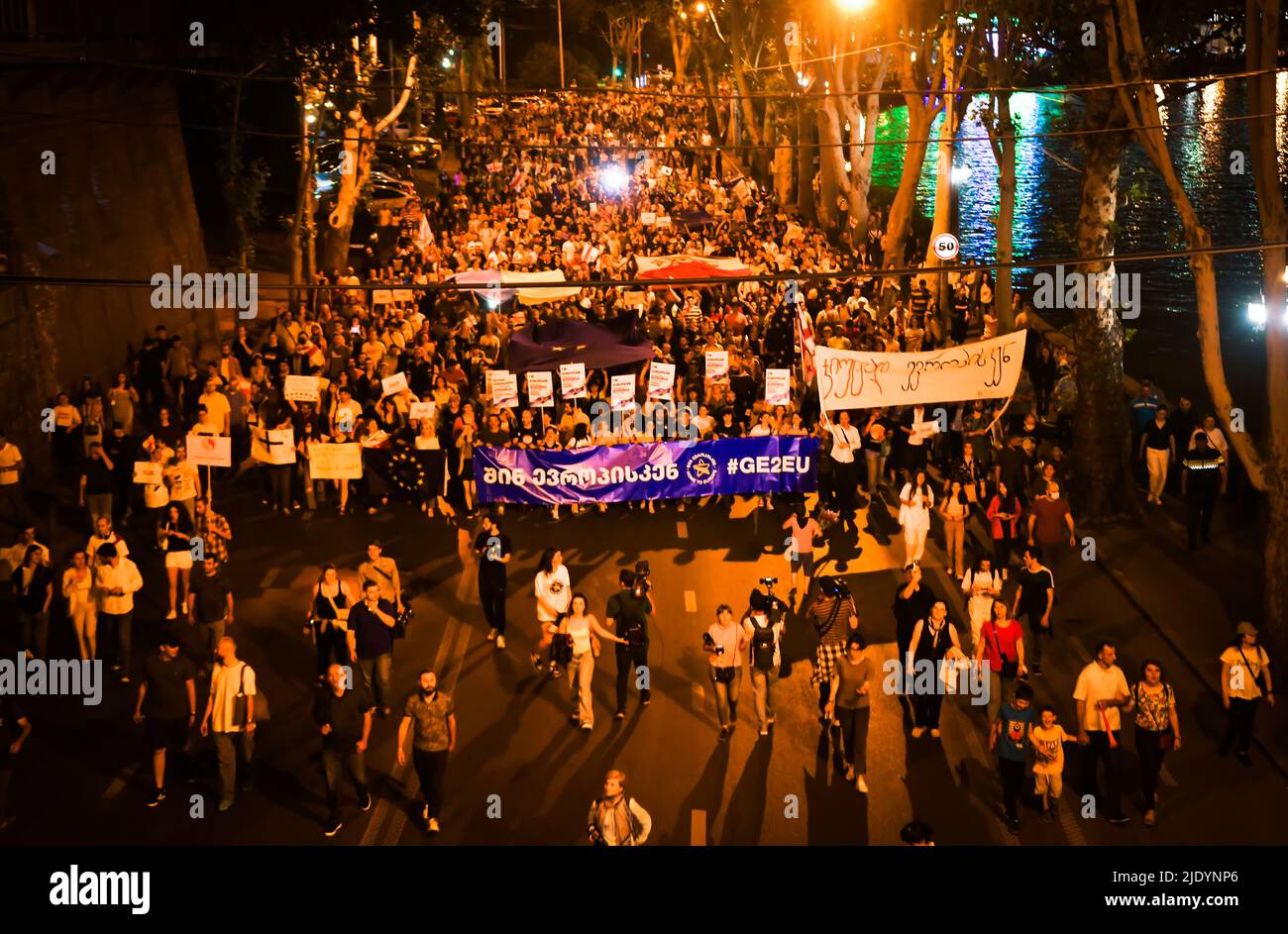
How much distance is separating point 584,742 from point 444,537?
237 inches

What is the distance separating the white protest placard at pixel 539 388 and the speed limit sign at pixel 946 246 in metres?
8.83

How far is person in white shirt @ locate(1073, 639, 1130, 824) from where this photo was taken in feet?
36.6

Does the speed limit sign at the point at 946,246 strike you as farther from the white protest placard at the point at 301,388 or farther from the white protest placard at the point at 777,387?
the white protest placard at the point at 301,388

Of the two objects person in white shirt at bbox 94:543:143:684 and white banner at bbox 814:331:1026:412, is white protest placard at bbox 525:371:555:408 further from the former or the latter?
person in white shirt at bbox 94:543:143:684

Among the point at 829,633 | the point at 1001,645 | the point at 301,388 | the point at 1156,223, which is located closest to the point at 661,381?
the point at 301,388

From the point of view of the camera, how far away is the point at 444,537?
1803 cm

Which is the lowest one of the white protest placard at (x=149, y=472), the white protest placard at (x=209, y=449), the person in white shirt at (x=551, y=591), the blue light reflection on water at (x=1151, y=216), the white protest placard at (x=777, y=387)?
the person in white shirt at (x=551, y=591)

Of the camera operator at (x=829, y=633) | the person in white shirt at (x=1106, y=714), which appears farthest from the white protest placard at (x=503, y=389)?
the person in white shirt at (x=1106, y=714)

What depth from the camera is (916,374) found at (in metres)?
17.6

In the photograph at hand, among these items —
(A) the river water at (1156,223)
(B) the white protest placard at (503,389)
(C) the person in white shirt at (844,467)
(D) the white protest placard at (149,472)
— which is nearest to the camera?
(D) the white protest placard at (149,472)

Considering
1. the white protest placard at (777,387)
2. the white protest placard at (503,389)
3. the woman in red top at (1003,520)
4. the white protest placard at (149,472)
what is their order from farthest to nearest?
the white protest placard at (503,389)
the white protest placard at (777,387)
the white protest placard at (149,472)
the woman in red top at (1003,520)

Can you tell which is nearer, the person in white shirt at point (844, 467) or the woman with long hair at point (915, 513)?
the woman with long hair at point (915, 513)

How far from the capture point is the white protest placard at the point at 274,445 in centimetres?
1825

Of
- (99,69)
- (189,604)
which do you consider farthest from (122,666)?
(99,69)
